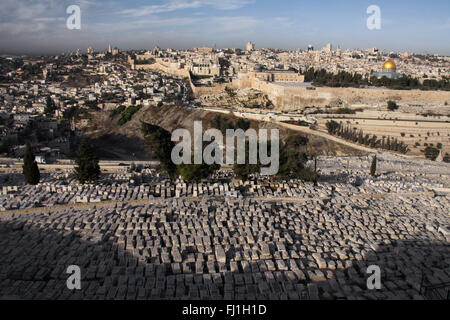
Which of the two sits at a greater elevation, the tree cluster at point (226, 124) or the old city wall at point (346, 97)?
the old city wall at point (346, 97)

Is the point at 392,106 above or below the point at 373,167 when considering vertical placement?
above

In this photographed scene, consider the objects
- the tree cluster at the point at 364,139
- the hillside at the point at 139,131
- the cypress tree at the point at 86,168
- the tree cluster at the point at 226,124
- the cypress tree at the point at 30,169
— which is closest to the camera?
the cypress tree at the point at 86,168

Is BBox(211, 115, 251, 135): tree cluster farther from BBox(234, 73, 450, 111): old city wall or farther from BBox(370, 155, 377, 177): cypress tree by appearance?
BBox(370, 155, 377, 177): cypress tree

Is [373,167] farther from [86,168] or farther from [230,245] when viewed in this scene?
[86,168]

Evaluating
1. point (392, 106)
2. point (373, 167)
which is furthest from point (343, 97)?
point (373, 167)

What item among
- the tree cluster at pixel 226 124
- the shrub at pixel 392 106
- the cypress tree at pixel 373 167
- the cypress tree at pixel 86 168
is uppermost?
the shrub at pixel 392 106

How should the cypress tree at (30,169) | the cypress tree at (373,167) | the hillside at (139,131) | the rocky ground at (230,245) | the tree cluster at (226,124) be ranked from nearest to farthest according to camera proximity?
the rocky ground at (230,245) < the cypress tree at (30,169) < the cypress tree at (373,167) < the hillside at (139,131) < the tree cluster at (226,124)

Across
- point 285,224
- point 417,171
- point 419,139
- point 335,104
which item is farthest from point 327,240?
point 335,104

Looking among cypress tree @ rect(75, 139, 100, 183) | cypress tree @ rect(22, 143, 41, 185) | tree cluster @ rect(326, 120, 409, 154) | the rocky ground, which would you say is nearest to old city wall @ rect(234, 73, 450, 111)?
tree cluster @ rect(326, 120, 409, 154)

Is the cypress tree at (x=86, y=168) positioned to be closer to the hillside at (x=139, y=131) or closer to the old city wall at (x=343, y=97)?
the hillside at (x=139, y=131)

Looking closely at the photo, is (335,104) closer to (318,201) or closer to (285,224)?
(318,201)

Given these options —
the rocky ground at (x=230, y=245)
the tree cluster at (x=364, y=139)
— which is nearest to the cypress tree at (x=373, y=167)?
the rocky ground at (x=230, y=245)
